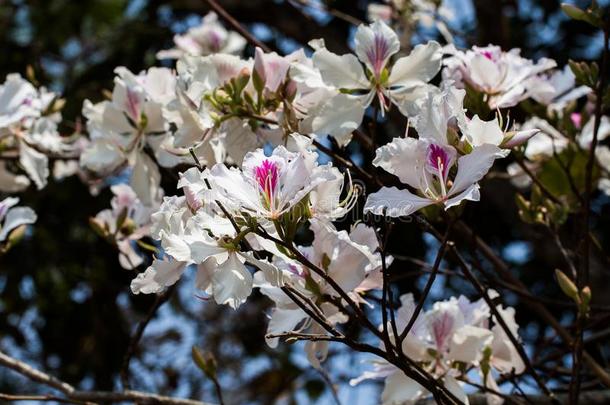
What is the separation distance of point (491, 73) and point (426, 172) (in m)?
0.41

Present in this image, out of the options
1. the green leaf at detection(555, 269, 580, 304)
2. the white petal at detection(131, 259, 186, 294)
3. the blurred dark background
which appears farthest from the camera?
the blurred dark background

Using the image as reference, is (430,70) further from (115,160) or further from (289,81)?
(115,160)

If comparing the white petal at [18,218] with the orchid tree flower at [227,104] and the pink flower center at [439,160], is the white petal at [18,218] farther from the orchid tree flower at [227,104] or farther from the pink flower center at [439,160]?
the pink flower center at [439,160]

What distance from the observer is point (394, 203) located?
997mm

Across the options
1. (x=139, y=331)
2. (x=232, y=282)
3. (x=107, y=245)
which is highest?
(x=232, y=282)

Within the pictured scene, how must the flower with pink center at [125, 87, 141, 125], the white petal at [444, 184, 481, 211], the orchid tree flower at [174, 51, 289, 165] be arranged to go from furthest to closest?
the flower with pink center at [125, 87, 141, 125]
the orchid tree flower at [174, 51, 289, 165]
the white petal at [444, 184, 481, 211]

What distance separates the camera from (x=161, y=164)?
58.8 inches

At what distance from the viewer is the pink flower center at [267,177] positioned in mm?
984

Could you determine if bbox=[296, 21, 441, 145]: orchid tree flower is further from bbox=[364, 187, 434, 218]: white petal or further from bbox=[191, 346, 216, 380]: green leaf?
bbox=[191, 346, 216, 380]: green leaf

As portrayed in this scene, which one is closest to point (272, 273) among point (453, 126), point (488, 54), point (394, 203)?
point (394, 203)

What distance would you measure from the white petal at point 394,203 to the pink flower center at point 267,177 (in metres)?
0.10

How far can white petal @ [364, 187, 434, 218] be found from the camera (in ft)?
3.23

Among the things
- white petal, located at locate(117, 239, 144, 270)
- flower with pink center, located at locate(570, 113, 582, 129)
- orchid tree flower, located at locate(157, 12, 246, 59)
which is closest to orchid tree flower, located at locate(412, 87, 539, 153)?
white petal, located at locate(117, 239, 144, 270)

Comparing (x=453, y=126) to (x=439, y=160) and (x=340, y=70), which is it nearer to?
(x=439, y=160)
